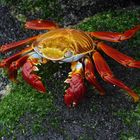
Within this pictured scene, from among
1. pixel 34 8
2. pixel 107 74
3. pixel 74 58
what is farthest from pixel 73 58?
pixel 34 8

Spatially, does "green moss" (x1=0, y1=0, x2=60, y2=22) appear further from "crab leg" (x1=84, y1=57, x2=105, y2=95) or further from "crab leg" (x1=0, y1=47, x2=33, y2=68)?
"crab leg" (x1=84, y1=57, x2=105, y2=95)

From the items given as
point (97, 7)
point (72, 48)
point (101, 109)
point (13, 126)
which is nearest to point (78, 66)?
point (72, 48)

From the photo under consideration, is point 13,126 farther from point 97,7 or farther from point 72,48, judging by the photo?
point 97,7

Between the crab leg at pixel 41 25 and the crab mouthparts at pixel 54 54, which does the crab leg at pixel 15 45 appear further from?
the crab mouthparts at pixel 54 54

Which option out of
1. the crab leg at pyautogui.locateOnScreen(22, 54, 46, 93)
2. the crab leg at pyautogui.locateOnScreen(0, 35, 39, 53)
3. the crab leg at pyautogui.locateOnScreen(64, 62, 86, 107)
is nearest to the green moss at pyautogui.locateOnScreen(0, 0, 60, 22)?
the crab leg at pyautogui.locateOnScreen(0, 35, 39, 53)

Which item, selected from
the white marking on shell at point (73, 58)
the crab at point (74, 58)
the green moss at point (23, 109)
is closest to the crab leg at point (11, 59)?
the crab at point (74, 58)
